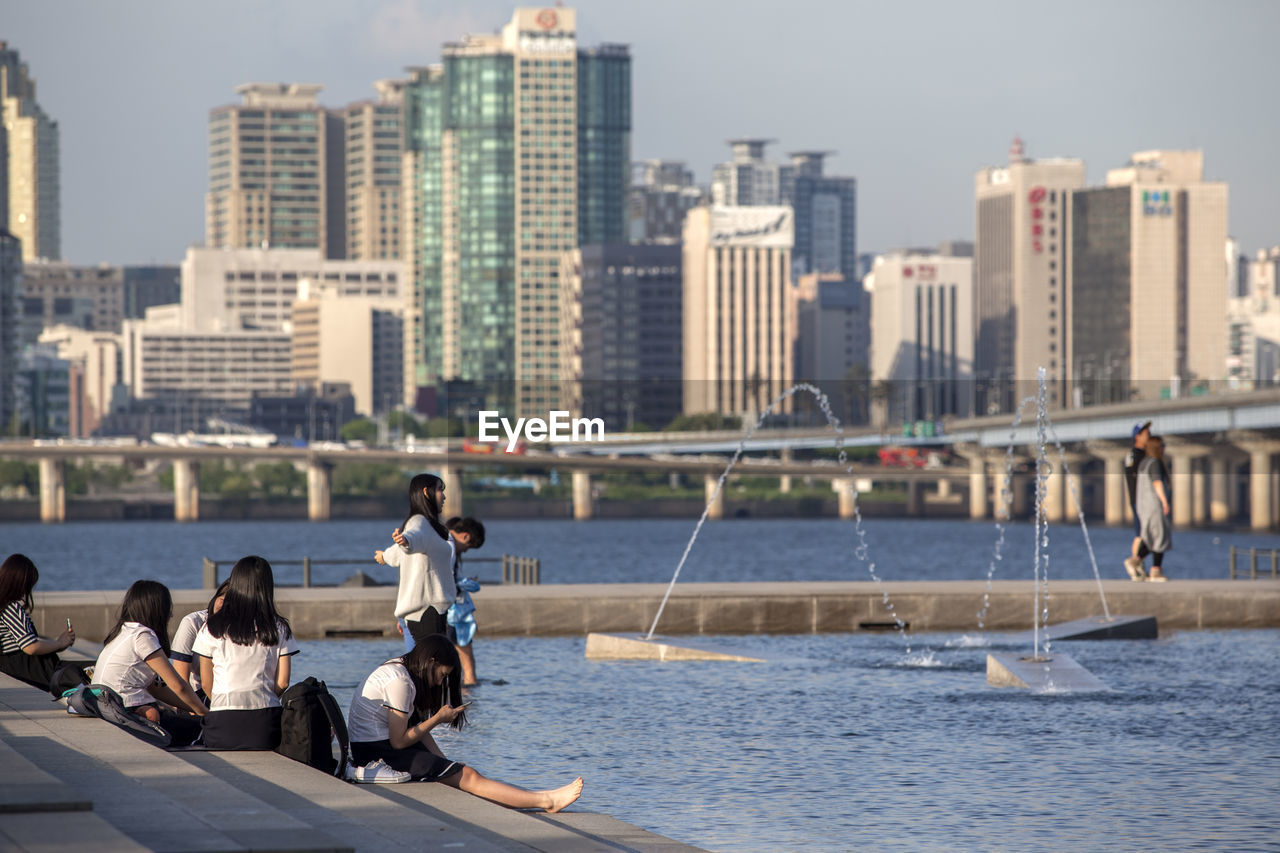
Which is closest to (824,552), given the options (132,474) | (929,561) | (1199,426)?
(929,561)

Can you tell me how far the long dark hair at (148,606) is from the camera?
1210cm

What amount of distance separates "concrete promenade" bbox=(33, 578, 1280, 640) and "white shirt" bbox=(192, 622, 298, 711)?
10604 mm

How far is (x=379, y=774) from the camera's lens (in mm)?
11344

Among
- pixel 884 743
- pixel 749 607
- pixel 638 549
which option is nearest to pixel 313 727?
pixel 884 743

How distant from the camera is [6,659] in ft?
48.2

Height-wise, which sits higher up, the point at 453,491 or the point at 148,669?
the point at 148,669

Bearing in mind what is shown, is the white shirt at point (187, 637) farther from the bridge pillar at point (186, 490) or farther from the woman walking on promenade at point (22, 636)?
the bridge pillar at point (186, 490)

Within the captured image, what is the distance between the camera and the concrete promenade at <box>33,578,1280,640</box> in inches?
907

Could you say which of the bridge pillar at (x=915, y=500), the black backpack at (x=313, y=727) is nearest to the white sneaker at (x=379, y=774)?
the black backpack at (x=313, y=727)

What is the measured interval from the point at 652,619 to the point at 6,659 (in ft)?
33.6

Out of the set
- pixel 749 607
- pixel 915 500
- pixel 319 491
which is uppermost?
pixel 749 607

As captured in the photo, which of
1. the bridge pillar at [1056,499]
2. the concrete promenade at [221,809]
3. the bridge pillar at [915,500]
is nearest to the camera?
the concrete promenade at [221,809]

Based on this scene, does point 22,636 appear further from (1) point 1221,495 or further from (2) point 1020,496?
(2) point 1020,496

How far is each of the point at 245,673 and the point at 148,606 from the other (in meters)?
1.00
